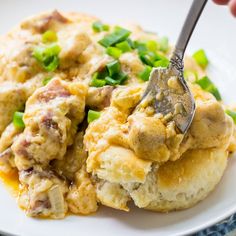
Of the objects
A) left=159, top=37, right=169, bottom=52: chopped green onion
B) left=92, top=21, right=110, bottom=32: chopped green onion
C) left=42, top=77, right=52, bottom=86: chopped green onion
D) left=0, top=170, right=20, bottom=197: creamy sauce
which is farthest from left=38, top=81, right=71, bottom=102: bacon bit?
left=159, top=37, right=169, bottom=52: chopped green onion

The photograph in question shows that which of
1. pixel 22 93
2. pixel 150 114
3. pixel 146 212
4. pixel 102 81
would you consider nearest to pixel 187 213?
pixel 146 212

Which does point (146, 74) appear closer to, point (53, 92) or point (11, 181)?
point (53, 92)

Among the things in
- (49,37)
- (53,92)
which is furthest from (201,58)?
(53,92)

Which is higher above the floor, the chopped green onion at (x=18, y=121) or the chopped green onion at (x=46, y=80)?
the chopped green onion at (x=46, y=80)

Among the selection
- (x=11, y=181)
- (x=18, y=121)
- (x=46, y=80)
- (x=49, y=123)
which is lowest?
(x=11, y=181)

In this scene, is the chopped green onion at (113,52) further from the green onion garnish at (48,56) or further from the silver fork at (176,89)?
the silver fork at (176,89)

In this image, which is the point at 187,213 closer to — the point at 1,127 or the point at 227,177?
the point at 227,177

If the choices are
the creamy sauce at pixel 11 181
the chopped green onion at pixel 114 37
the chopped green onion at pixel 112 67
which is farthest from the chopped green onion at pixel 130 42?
the creamy sauce at pixel 11 181
